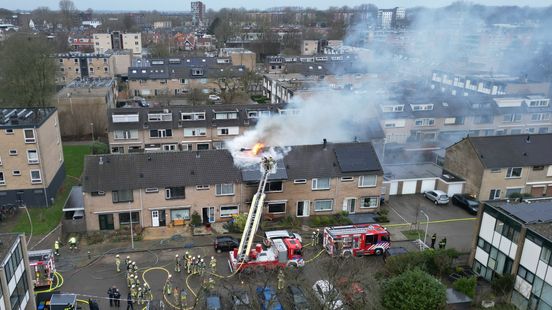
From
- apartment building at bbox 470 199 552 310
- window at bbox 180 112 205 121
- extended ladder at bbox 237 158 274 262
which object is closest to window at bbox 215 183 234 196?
extended ladder at bbox 237 158 274 262

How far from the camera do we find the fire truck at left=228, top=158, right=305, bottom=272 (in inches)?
958

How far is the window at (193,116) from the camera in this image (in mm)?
44281

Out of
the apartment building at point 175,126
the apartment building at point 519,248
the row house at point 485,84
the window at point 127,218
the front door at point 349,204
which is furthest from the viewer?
the row house at point 485,84

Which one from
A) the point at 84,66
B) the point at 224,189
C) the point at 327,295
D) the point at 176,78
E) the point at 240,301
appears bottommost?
the point at 240,301

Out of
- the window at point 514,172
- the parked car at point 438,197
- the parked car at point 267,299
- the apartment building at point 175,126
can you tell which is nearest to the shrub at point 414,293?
the parked car at point 267,299

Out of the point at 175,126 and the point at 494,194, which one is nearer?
the point at 494,194

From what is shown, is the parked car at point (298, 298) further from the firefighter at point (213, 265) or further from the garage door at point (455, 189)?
the garage door at point (455, 189)

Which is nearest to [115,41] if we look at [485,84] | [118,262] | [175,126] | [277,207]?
[175,126]

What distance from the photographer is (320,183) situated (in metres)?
32.0

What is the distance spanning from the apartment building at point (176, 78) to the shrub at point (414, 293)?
5389 centimetres

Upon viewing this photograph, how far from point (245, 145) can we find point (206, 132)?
41.3 ft

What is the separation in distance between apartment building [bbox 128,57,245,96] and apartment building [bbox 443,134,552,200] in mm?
42639

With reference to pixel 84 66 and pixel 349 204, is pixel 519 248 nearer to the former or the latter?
pixel 349 204

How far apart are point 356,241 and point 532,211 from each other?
9.46 m
